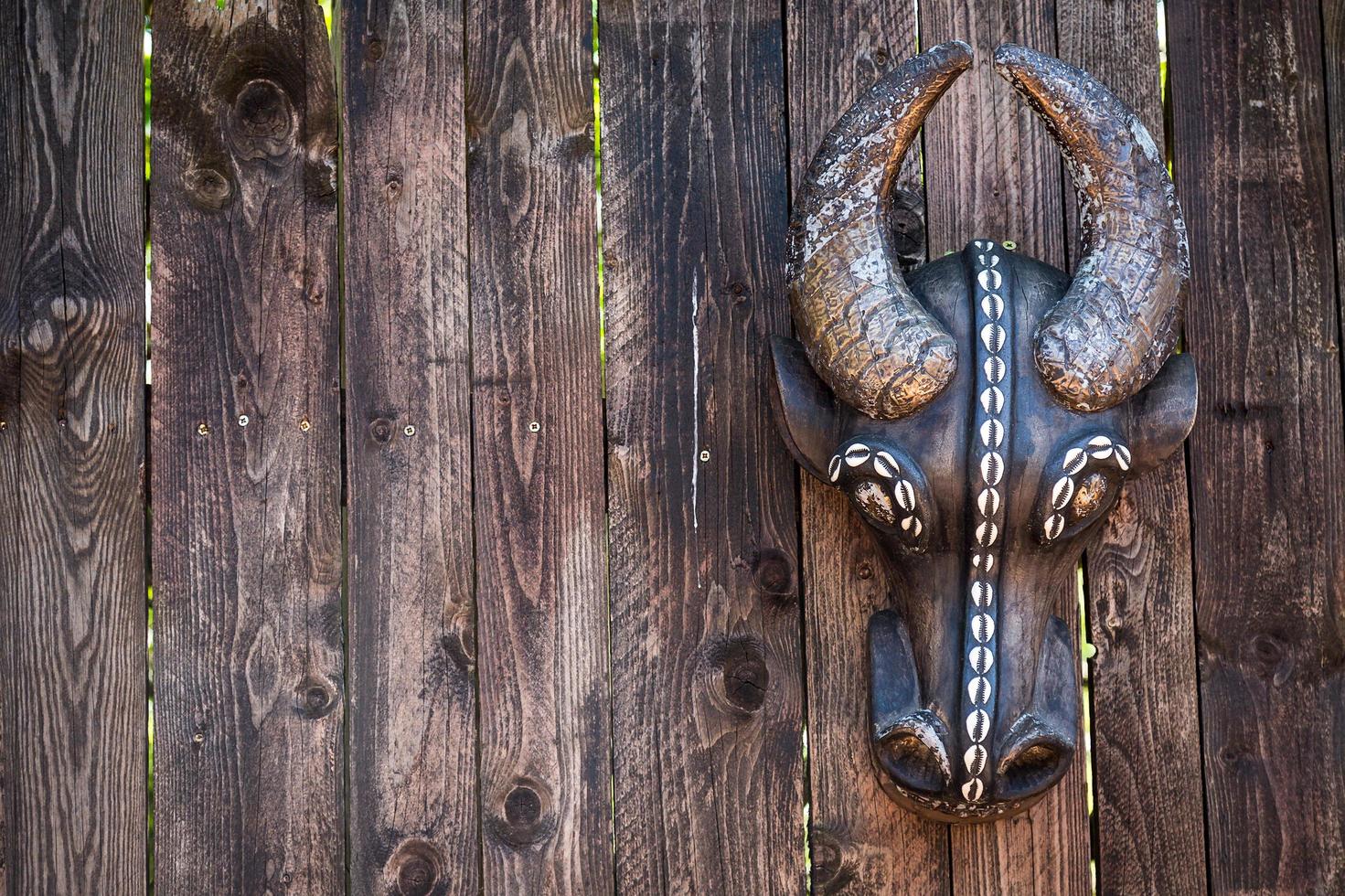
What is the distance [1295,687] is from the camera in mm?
1989

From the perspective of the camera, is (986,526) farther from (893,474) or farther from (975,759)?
(975,759)

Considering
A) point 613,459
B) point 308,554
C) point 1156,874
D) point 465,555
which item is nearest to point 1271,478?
point 1156,874

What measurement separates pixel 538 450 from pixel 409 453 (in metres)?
0.19

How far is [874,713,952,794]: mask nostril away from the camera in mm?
1718

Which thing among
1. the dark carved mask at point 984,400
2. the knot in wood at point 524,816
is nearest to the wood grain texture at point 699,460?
the knot in wood at point 524,816

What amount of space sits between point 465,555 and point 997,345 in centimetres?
83

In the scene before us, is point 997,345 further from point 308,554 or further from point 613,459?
point 308,554

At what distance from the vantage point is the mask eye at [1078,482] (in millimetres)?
1645

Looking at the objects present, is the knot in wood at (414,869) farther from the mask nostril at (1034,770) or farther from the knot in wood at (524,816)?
the mask nostril at (1034,770)

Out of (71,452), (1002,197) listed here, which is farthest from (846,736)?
(71,452)

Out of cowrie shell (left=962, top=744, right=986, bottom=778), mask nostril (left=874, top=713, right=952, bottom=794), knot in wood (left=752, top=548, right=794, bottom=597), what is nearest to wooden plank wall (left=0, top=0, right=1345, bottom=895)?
knot in wood (left=752, top=548, right=794, bottom=597)

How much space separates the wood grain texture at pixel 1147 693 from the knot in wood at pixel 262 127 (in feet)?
3.97

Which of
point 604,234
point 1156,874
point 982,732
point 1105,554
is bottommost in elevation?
point 1156,874

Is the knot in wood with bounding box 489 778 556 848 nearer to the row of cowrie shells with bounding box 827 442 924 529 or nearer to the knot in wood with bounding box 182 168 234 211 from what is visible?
the row of cowrie shells with bounding box 827 442 924 529
